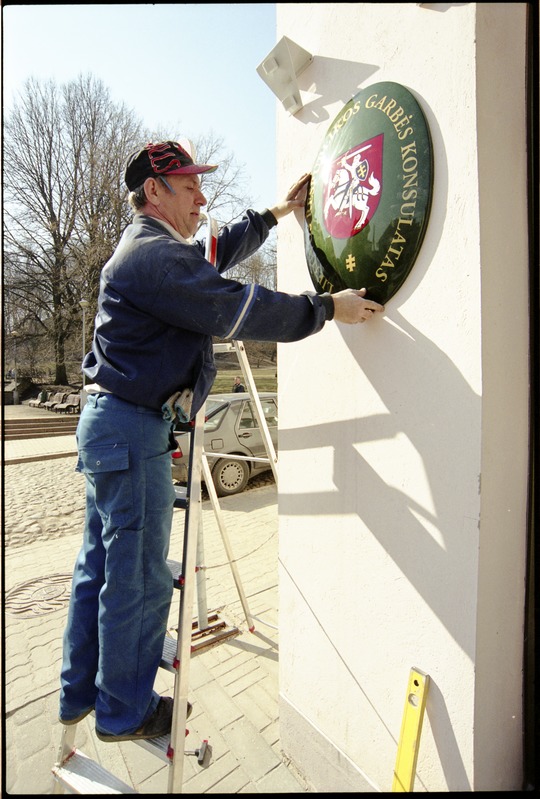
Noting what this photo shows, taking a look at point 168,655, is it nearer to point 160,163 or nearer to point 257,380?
point 160,163

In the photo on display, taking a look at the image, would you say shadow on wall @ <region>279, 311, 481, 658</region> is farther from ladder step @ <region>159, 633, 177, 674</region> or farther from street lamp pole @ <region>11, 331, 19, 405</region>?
street lamp pole @ <region>11, 331, 19, 405</region>

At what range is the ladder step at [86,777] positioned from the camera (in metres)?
1.77

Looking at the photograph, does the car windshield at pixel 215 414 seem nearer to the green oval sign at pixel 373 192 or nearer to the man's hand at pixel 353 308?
the green oval sign at pixel 373 192

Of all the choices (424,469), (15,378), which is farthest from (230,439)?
(15,378)

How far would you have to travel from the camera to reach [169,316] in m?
1.76

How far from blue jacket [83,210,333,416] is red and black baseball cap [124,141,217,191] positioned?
197mm

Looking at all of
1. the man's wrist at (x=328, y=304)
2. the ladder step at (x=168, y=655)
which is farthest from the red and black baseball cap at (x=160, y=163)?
the ladder step at (x=168, y=655)

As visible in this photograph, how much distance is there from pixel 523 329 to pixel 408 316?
37cm

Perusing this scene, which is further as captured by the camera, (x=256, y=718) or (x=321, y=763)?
(x=256, y=718)

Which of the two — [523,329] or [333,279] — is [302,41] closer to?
[333,279]

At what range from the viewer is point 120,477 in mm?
1764

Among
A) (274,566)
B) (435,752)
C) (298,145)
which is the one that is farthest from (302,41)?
(274,566)

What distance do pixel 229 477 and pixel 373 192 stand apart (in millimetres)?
6919

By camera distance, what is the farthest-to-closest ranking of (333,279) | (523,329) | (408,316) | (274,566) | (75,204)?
(75,204) → (274,566) → (333,279) → (408,316) → (523,329)
